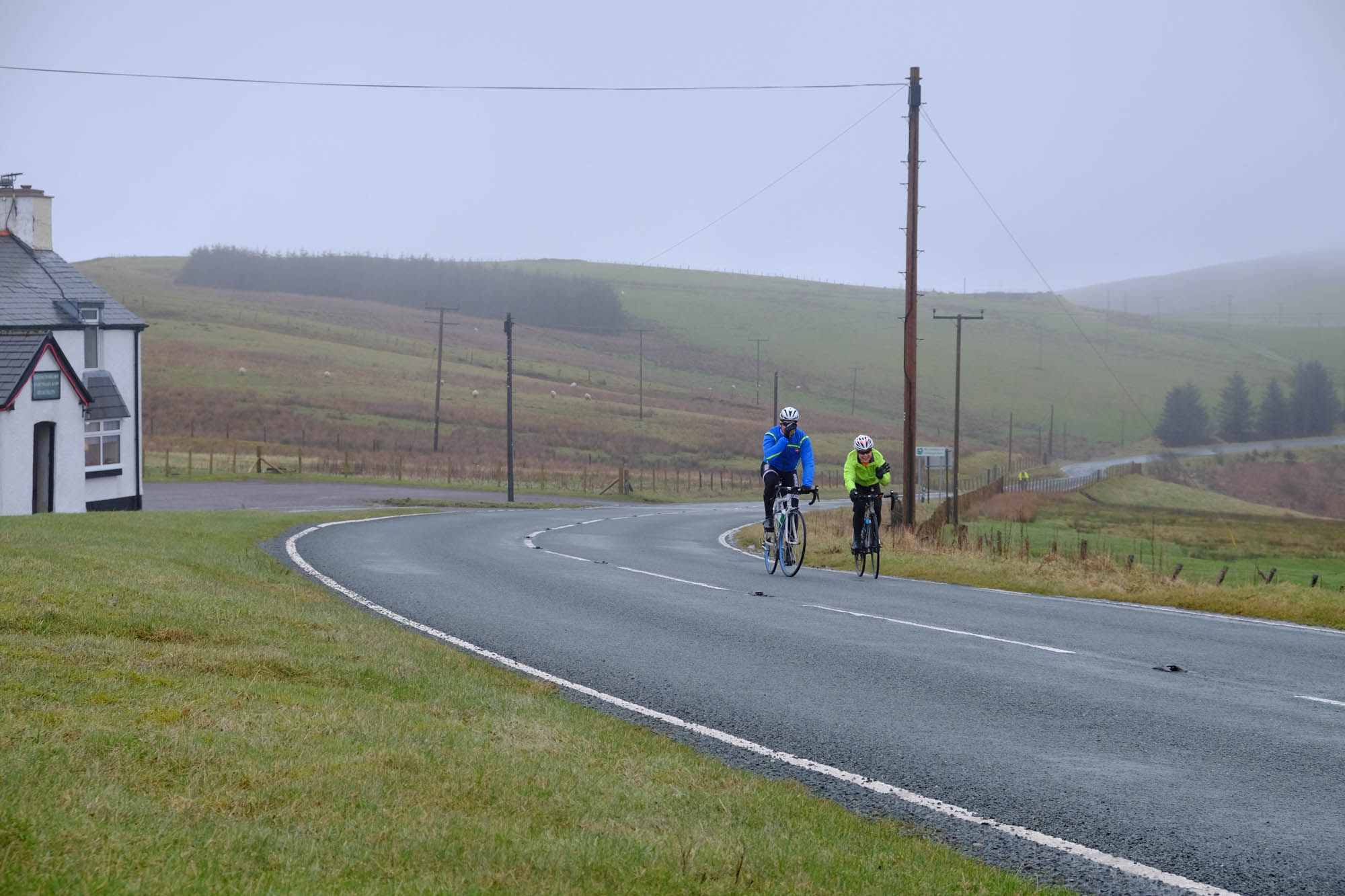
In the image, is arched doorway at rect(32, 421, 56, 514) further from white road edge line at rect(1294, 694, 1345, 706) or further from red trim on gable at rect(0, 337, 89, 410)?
white road edge line at rect(1294, 694, 1345, 706)

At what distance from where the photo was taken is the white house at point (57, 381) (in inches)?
1366

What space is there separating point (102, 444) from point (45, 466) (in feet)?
12.3

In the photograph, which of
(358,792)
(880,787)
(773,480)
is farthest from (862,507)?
(358,792)

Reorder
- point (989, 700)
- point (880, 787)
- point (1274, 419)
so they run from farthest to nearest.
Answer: point (1274, 419), point (989, 700), point (880, 787)

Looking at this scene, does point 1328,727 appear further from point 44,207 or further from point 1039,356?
point 1039,356

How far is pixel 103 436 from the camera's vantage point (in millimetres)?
40250

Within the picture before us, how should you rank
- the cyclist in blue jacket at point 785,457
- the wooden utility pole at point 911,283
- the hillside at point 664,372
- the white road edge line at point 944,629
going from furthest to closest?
1. the hillside at point 664,372
2. the wooden utility pole at point 911,283
3. the cyclist in blue jacket at point 785,457
4. the white road edge line at point 944,629

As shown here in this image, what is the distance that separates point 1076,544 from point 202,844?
3548 centimetres

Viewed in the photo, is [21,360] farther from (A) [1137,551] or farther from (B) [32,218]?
(A) [1137,551]

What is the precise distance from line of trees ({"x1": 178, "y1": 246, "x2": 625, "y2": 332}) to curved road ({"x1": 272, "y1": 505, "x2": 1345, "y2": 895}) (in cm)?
15458

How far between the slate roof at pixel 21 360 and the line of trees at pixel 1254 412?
402 ft

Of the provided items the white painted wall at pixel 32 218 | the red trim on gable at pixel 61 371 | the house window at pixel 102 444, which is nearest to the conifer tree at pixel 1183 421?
the house window at pixel 102 444

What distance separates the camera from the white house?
34.7 metres

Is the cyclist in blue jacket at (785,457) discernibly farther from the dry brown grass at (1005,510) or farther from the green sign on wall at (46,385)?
the dry brown grass at (1005,510)
